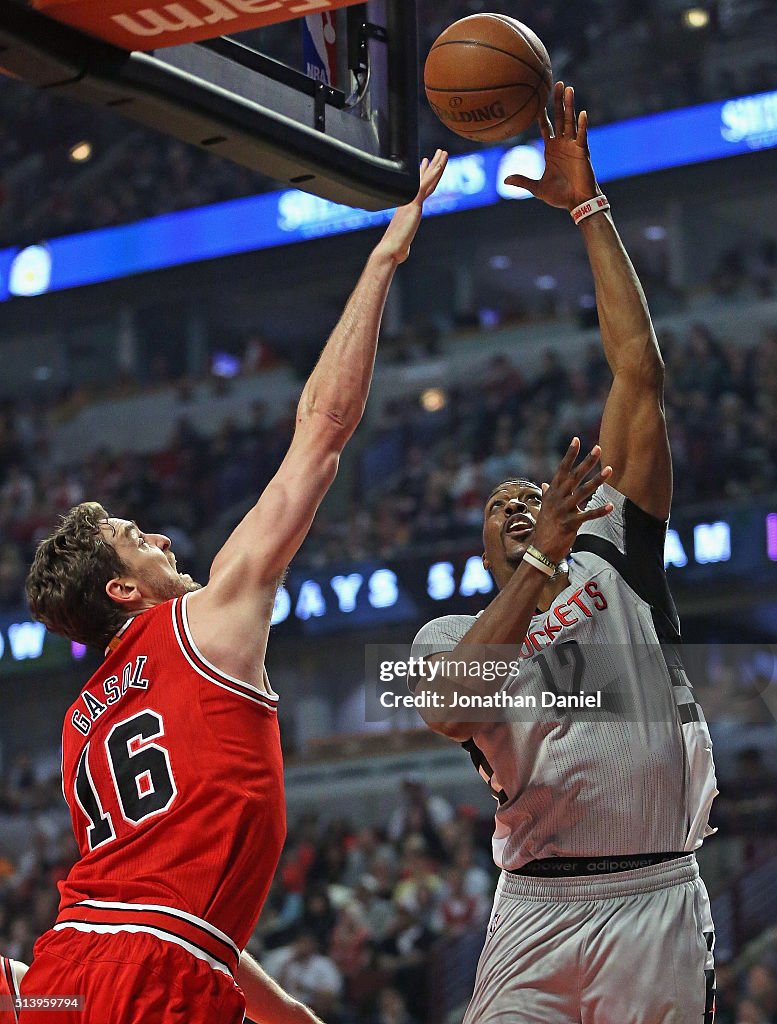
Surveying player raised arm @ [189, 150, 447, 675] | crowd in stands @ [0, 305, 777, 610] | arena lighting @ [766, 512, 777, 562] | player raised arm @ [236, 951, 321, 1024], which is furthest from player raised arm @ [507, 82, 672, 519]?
crowd in stands @ [0, 305, 777, 610]

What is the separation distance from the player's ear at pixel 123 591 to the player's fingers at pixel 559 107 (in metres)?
2.04

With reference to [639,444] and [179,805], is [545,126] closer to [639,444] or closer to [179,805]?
[639,444]

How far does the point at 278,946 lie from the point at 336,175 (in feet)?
35.2

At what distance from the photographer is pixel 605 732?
12.6 feet

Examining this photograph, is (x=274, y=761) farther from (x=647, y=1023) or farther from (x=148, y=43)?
(x=148, y=43)

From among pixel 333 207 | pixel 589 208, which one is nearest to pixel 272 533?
pixel 589 208

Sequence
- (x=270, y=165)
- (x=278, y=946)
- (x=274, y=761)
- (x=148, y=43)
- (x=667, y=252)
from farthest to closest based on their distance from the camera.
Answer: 1. (x=667, y=252)
2. (x=278, y=946)
3. (x=270, y=165)
4. (x=274, y=761)
5. (x=148, y=43)

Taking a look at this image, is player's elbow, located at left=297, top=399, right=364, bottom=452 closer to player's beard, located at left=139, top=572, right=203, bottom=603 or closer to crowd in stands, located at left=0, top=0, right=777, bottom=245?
player's beard, located at left=139, top=572, right=203, bottom=603

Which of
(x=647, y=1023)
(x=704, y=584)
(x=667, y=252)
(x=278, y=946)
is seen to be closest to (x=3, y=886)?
(x=278, y=946)

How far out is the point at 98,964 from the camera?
9.78 feet

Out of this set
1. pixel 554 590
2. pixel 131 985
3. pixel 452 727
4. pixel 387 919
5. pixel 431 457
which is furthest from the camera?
pixel 431 457

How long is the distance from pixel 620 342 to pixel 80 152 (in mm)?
18211

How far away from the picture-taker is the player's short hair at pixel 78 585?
11.2 feet

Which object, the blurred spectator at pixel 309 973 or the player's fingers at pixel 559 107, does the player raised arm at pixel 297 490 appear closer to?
the player's fingers at pixel 559 107
